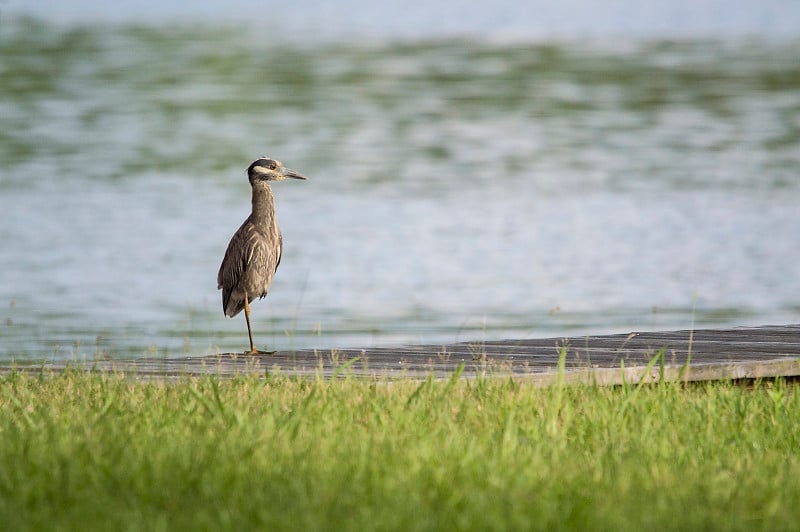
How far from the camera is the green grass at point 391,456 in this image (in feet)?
18.6

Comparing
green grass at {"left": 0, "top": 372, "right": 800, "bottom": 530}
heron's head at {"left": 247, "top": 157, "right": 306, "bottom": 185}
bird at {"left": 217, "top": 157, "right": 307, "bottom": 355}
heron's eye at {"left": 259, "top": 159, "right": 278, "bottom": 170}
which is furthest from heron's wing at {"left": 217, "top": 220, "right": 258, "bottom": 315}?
green grass at {"left": 0, "top": 372, "right": 800, "bottom": 530}

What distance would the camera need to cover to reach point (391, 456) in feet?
21.2

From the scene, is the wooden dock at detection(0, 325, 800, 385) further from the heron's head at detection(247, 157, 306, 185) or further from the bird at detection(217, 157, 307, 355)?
the heron's head at detection(247, 157, 306, 185)

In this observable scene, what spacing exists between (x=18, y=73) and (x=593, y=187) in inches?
916

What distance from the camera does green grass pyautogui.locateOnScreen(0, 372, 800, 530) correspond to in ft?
18.6

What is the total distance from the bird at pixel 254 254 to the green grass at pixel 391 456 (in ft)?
4.78

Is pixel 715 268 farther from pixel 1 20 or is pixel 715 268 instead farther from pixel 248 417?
pixel 1 20

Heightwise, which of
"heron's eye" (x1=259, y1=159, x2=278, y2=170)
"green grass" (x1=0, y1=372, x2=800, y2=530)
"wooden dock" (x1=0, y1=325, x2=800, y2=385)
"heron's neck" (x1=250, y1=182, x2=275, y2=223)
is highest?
"heron's eye" (x1=259, y1=159, x2=278, y2=170)

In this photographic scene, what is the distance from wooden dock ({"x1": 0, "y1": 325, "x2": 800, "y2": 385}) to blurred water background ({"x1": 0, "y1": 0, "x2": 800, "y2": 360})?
66 centimetres

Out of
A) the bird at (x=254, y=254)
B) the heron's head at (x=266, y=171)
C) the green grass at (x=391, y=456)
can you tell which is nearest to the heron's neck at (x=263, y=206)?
the bird at (x=254, y=254)

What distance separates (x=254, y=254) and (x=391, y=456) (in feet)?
11.7

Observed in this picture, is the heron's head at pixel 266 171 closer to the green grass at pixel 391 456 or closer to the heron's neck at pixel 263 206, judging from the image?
the heron's neck at pixel 263 206

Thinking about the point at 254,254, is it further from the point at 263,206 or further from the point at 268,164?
the point at 268,164

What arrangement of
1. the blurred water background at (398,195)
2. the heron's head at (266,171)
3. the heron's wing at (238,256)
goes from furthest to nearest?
the blurred water background at (398,195) → the heron's head at (266,171) → the heron's wing at (238,256)
